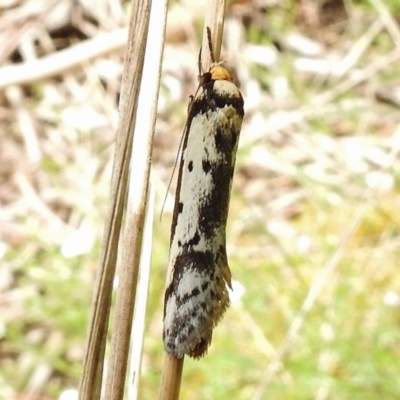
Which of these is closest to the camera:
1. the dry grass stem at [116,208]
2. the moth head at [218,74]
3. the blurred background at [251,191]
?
the dry grass stem at [116,208]

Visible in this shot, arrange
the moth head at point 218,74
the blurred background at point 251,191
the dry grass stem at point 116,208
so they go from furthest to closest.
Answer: the blurred background at point 251,191
the moth head at point 218,74
the dry grass stem at point 116,208

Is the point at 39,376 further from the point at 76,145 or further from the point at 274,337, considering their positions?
the point at 76,145

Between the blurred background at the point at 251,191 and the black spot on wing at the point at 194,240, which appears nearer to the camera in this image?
the black spot on wing at the point at 194,240

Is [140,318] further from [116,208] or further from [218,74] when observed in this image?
[218,74]

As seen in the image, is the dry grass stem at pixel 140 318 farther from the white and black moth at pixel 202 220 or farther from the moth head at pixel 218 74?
the moth head at pixel 218 74

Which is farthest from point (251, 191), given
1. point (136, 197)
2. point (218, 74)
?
point (136, 197)

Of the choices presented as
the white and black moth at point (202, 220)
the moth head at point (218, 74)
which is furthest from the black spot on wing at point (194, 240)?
the moth head at point (218, 74)
